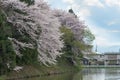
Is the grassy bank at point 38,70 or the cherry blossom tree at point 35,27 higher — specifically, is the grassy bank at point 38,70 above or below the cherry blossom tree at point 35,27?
below

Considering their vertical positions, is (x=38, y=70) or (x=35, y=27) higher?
(x=35, y=27)

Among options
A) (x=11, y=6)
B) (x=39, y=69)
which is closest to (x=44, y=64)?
(x=39, y=69)

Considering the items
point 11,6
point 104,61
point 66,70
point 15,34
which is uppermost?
point 11,6

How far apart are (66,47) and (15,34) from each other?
25.7 meters

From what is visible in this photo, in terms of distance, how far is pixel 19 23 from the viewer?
121 ft

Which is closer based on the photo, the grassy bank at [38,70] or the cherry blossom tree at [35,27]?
the grassy bank at [38,70]

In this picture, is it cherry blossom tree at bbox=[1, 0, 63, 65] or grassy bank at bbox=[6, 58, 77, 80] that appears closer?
grassy bank at bbox=[6, 58, 77, 80]

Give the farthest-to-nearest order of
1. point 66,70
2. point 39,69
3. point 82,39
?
point 82,39, point 66,70, point 39,69

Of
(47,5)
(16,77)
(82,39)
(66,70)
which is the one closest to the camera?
(16,77)

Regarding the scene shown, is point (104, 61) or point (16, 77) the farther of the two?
point (104, 61)

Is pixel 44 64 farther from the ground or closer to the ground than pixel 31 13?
closer to the ground

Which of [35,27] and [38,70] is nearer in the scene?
[35,27]

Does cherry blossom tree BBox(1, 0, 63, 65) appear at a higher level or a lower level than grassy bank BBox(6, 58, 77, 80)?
higher

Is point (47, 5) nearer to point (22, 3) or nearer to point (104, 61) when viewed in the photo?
point (22, 3)
